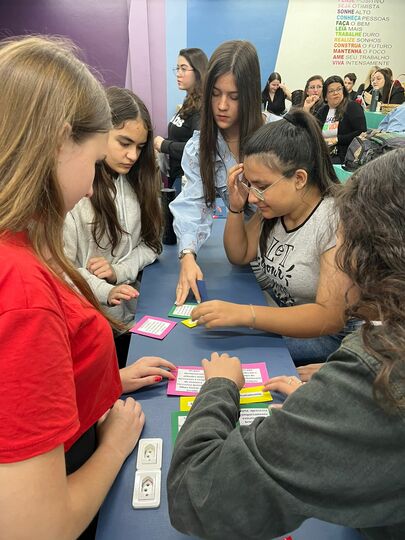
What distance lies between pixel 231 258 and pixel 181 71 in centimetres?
236

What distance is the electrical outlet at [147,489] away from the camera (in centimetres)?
76

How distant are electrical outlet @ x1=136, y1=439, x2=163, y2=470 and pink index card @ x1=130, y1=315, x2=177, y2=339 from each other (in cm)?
42

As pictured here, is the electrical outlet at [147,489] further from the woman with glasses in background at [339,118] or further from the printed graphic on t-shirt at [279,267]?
the woman with glasses in background at [339,118]

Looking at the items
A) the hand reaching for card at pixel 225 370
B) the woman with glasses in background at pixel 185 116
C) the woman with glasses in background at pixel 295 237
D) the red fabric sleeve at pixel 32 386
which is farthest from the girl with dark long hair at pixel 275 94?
the red fabric sleeve at pixel 32 386

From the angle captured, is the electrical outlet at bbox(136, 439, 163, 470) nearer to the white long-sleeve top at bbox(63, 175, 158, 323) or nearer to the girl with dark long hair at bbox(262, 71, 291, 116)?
the white long-sleeve top at bbox(63, 175, 158, 323)

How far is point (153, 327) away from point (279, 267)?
0.49 metres

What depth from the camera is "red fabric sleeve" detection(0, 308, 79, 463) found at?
0.53 metres

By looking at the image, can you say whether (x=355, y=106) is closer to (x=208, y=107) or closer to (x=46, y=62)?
(x=208, y=107)

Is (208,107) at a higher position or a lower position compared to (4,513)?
higher

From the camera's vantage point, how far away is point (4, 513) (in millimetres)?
545

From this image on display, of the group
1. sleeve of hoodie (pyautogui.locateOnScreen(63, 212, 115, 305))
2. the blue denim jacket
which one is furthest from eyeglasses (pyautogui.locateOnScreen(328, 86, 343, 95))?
sleeve of hoodie (pyautogui.locateOnScreen(63, 212, 115, 305))

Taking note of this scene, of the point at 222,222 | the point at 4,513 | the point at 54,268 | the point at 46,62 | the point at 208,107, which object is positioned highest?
the point at 46,62

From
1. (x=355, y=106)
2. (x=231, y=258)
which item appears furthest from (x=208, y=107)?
(x=355, y=106)

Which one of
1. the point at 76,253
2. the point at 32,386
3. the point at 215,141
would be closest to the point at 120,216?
the point at 76,253
